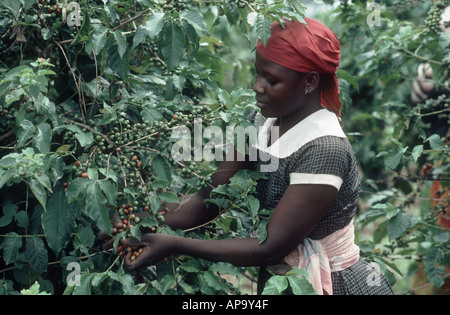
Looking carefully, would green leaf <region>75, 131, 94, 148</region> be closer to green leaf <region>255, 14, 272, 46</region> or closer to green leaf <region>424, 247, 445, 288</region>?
green leaf <region>255, 14, 272, 46</region>

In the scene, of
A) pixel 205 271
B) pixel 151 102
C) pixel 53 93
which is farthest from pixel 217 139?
pixel 53 93

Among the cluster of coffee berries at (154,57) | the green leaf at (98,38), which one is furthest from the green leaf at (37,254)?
the cluster of coffee berries at (154,57)

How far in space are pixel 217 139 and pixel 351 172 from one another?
1.79 ft

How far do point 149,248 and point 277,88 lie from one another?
2.06 feet

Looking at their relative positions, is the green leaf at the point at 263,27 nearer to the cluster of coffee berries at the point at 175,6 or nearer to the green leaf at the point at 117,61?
the cluster of coffee berries at the point at 175,6

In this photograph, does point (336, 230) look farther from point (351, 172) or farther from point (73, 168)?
point (73, 168)

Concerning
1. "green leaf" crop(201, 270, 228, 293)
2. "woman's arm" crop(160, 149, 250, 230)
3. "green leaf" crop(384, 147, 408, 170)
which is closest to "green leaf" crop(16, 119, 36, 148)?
"woman's arm" crop(160, 149, 250, 230)

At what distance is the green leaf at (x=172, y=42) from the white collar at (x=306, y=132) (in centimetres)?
43

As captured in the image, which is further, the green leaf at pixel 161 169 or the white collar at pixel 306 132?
the green leaf at pixel 161 169

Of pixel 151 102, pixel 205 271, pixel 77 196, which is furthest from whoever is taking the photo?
pixel 151 102

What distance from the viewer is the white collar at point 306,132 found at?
5.80ft

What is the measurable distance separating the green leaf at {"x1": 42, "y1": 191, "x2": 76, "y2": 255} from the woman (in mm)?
216
